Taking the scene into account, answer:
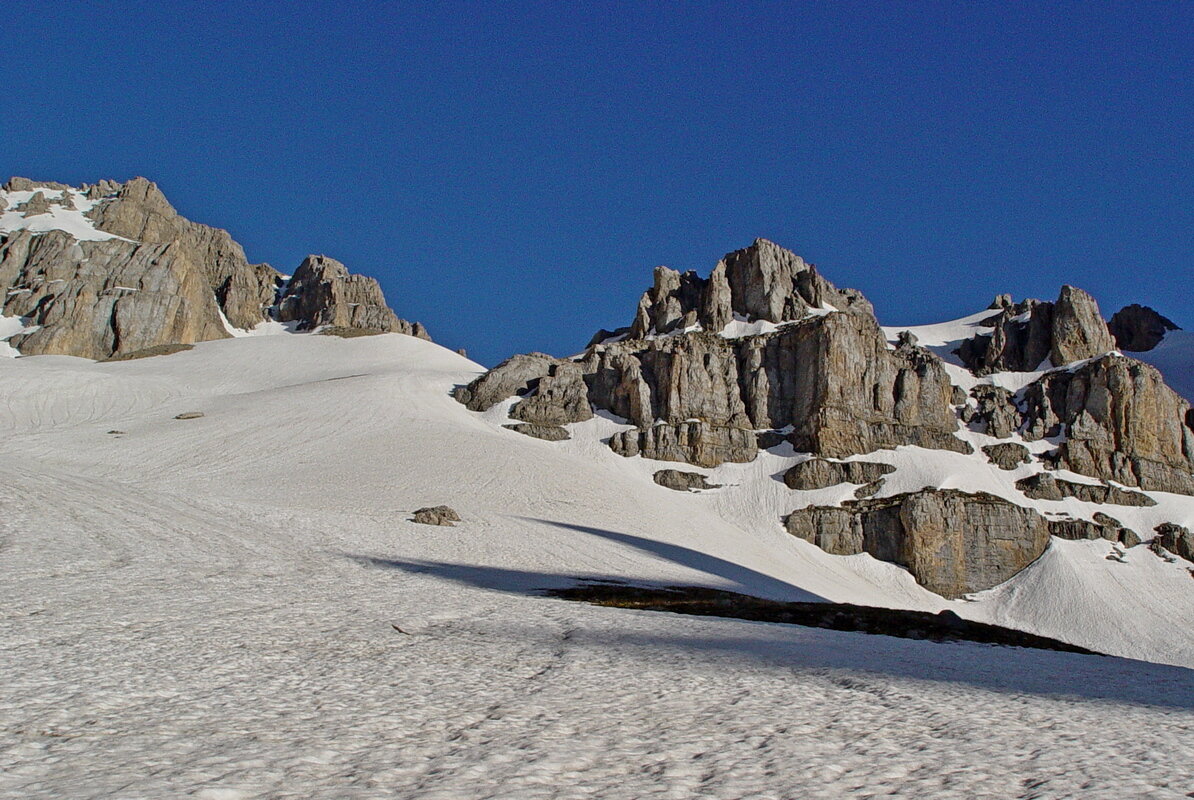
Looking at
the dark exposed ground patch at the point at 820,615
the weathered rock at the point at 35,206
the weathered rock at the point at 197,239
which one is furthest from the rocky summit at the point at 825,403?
the dark exposed ground patch at the point at 820,615

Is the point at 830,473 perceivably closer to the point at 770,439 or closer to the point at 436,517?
the point at 770,439

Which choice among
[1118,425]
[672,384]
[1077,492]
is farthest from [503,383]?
[1118,425]

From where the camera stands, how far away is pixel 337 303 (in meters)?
145

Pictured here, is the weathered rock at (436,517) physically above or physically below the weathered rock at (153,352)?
below

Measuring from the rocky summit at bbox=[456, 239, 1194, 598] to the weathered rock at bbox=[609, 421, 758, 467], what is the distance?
0.16 m

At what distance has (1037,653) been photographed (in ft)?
51.1

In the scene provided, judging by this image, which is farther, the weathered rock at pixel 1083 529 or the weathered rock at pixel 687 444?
the weathered rock at pixel 687 444

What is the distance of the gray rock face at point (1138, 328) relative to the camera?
5748 inches

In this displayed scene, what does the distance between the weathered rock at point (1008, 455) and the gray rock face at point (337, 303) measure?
10546 cm

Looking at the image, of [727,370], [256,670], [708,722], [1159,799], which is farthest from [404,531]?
[727,370]

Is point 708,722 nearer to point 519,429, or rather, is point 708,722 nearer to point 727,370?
point 519,429

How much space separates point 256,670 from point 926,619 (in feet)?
62.3

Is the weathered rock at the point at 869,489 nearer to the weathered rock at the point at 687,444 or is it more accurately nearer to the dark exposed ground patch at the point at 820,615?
the weathered rock at the point at 687,444

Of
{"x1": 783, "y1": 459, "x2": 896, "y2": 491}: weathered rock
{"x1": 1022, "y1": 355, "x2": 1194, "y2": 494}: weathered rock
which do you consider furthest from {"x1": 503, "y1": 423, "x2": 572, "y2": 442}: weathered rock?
{"x1": 1022, "y1": 355, "x2": 1194, "y2": 494}: weathered rock
